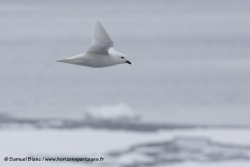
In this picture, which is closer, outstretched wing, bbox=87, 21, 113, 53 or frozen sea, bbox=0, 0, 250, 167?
outstretched wing, bbox=87, 21, 113, 53

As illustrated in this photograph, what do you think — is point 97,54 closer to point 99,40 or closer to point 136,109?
point 99,40

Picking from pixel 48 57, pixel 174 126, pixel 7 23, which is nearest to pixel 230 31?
pixel 7 23

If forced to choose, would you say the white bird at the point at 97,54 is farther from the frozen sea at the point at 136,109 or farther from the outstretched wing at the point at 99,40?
the frozen sea at the point at 136,109

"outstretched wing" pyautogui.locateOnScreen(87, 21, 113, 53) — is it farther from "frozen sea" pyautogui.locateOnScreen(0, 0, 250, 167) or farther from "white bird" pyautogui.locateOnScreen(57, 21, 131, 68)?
"frozen sea" pyautogui.locateOnScreen(0, 0, 250, 167)

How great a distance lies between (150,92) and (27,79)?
11157 millimetres

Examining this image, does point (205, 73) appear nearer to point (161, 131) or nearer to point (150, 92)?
point (150, 92)

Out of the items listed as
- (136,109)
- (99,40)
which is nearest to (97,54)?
(99,40)

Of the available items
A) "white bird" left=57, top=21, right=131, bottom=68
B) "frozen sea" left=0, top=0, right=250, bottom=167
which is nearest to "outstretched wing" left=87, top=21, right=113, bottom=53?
"white bird" left=57, top=21, right=131, bottom=68

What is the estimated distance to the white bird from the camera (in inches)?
313

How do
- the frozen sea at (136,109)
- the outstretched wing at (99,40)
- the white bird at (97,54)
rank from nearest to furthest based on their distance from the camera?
the white bird at (97,54), the outstretched wing at (99,40), the frozen sea at (136,109)

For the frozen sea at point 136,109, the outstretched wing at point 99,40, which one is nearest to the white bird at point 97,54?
the outstretched wing at point 99,40

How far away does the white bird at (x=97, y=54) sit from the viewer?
26.1ft

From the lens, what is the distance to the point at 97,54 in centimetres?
823

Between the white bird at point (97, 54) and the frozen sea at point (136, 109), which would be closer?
the white bird at point (97, 54)
